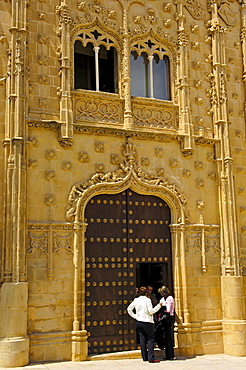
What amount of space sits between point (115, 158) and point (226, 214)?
144 inches

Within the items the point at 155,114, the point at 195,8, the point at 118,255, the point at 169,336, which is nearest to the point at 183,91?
the point at 155,114

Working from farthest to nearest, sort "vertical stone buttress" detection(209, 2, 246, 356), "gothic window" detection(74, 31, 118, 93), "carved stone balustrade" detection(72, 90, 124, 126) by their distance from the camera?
1. "gothic window" detection(74, 31, 118, 93)
2. "vertical stone buttress" detection(209, 2, 246, 356)
3. "carved stone balustrade" detection(72, 90, 124, 126)

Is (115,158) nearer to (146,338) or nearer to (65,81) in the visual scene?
(65,81)

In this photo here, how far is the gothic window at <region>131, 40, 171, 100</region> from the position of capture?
14227 mm

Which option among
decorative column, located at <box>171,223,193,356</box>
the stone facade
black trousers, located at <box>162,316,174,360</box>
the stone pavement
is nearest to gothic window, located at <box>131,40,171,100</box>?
the stone facade

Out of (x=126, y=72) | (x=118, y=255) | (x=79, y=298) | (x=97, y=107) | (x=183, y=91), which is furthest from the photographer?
(x=183, y=91)

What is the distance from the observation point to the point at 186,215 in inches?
A: 540

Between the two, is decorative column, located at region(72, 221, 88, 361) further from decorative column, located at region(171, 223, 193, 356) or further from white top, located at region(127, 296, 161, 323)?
decorative column, located at region(171, 223, 193, 356)

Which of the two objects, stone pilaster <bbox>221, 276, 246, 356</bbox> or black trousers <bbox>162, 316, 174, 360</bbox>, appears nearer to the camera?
black trousers <bbox>162, 316, 174, 360</bbox>

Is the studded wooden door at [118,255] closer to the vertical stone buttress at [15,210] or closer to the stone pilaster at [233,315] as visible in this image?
the stone pilaster at [233,315]

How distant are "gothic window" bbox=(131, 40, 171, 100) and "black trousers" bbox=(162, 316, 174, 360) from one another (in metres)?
6.31

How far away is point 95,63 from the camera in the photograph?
13547 millimetres

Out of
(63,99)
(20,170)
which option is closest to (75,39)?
(63,99)

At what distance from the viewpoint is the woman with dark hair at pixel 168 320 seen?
12352 mm
